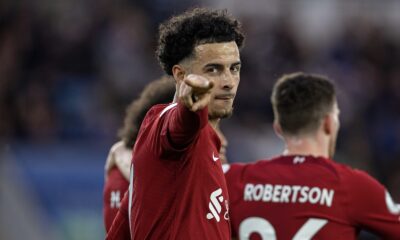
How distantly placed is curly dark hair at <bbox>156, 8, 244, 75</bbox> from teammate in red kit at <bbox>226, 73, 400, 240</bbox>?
4.15ft

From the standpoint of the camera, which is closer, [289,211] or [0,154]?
[289,211]

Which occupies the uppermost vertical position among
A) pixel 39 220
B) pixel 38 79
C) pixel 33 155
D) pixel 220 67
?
pixel 38 79

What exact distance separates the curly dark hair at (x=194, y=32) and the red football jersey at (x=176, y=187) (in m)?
0.29

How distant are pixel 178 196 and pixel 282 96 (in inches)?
78.2

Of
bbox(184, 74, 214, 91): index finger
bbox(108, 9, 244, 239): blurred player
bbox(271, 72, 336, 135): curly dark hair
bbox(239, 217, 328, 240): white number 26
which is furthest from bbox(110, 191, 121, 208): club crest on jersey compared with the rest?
bbox(184, 74, 214, 91): index finger

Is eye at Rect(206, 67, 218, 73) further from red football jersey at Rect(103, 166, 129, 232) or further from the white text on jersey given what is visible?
red football jersey at Rect(103, 166, 129, 232)

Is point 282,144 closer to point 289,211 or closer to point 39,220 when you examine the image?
point 39,220

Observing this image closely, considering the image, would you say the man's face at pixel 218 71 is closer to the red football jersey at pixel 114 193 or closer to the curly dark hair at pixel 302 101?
the curly dark hair at pixel 302 101

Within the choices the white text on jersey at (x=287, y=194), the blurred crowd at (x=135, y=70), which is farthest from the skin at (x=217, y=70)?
the blurred crowd at (x=135, y=70)

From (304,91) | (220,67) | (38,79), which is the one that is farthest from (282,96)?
(38,79)

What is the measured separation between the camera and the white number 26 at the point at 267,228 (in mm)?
5262

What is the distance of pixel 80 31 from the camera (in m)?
13.3

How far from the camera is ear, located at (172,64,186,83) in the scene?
4.25 metres

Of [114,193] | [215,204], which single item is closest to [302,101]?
[114,193]
